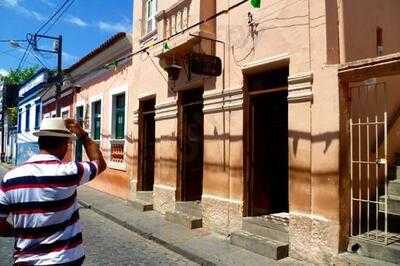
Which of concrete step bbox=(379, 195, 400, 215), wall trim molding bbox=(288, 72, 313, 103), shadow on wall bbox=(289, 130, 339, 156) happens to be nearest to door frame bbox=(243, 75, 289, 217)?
wall trim molding bbox=(288, 72, 313, 103)

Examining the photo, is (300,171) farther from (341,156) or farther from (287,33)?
(287,33)

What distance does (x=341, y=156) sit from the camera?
6.32 meters

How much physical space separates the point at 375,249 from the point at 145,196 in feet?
23.8

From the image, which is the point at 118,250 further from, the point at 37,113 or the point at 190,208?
the point at 37,113

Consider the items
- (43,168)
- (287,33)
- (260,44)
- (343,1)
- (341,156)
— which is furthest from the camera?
(260,44)

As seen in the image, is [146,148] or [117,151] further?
[117,151]

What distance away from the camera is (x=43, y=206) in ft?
9.65

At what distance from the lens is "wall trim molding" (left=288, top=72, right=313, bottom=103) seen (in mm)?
6840

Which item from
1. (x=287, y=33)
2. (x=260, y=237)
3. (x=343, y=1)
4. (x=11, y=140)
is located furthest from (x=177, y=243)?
(x=11, y=140)

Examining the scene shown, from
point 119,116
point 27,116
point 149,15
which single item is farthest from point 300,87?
point 27,116

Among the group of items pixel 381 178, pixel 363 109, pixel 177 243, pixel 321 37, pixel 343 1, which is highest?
pixel 343 1

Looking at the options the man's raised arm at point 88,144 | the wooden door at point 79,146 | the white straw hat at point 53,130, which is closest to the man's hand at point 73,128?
the man's raised arm at point 88,144

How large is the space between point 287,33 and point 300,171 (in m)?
2.20

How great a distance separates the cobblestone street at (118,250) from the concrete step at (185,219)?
3.21 ft
